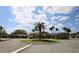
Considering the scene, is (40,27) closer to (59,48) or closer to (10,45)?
(59,48)

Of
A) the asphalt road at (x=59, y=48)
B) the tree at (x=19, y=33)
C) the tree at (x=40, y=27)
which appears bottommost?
the asphalt road at (x=59, y=48)

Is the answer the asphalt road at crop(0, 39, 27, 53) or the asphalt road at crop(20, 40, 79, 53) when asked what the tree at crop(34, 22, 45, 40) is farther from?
the asphalt road at crop(0, 39, 27, 53)

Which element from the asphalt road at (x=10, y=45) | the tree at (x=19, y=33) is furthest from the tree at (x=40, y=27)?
the asphalt road at (x=10, y=45)

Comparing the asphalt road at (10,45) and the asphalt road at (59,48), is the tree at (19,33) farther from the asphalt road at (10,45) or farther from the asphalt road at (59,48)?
the asphalt road at (59,48)

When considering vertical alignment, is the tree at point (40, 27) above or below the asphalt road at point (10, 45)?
above

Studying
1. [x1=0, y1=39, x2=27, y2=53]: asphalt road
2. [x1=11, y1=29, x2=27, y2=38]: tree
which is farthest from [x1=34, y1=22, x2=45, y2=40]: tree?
[x1=0, y1=39, x2=27, y2=53]: asphalt road

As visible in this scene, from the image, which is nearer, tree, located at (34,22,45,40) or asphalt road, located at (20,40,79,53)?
asphalt road, located at (20,40,79,53)
